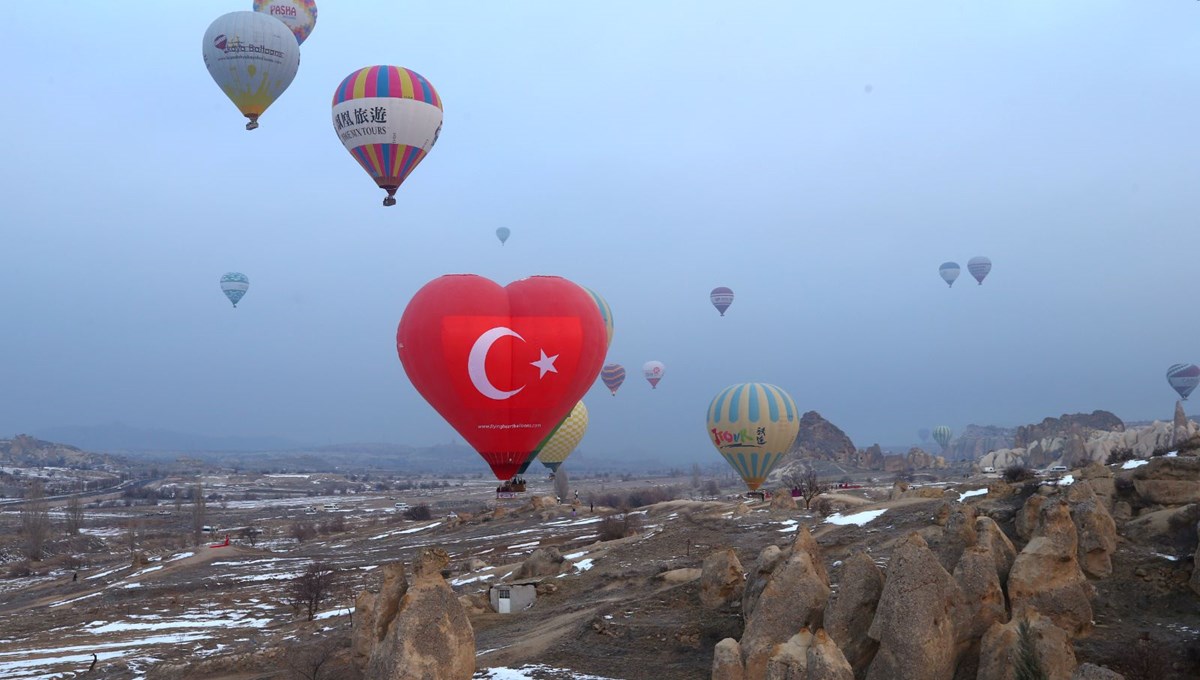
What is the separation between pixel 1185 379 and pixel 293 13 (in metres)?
100

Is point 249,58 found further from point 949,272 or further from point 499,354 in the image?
point 949,272

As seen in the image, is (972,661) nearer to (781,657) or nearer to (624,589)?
(781,657)

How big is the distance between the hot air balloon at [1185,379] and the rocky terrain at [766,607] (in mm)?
84078

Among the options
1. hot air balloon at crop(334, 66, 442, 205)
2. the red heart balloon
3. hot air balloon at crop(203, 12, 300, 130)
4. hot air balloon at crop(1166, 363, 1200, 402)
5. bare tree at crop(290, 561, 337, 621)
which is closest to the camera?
the red heart balloon

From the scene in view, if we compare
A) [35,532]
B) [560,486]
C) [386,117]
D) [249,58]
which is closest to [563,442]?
[249,58]

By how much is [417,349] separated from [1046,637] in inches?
690

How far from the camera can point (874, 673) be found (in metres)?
16.5

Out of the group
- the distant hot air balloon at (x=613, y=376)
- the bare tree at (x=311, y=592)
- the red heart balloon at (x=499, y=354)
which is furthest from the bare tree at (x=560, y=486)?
the red heart balloon at (x=499, y=354)

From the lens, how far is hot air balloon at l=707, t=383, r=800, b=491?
53.6 meters

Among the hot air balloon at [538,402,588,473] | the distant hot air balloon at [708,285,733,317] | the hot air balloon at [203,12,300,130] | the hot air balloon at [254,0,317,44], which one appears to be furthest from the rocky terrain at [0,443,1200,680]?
the distant hot air balloon at [708,285,733,317]

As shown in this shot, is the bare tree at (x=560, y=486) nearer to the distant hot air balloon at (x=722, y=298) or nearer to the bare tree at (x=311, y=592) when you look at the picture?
the distant hot air balloon at (x=722, y=298)

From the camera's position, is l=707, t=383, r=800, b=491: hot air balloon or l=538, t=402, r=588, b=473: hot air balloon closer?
l=707, t=383, r=800, b=491: hot air balloon

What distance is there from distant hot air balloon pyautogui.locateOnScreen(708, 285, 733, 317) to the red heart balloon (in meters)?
64.7

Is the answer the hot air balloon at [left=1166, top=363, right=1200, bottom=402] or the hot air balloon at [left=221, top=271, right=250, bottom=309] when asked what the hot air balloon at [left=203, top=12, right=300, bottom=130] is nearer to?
the hot air balloon at [left=221, top=271, right=250, bottom=309]
